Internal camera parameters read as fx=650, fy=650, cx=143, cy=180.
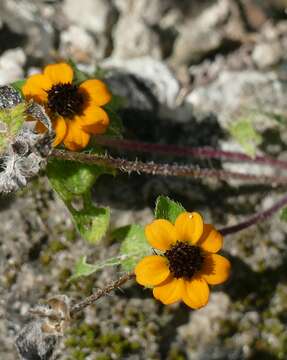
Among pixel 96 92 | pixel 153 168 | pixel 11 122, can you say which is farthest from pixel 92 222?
pixel 11 122

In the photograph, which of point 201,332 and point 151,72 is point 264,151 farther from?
point 201,332

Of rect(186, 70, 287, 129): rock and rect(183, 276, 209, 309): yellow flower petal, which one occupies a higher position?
rect(183, 276, 209, 309): yellow flower petal

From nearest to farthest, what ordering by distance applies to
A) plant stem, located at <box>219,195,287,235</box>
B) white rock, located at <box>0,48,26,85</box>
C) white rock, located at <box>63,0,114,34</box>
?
plant stem, located at <box>219,195,287,235</box>
white rock, located at <box>0,48,26,85</box>
white rock, located at <box>63,0,114,34</box>

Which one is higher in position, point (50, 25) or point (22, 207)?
point (50, 25)

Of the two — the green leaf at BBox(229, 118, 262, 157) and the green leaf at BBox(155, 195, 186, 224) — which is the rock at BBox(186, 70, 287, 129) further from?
the green leaf at BBox(155, 195, 186, 224)

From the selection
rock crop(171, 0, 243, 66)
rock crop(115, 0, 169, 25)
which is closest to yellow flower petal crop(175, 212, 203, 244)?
rock crop(171, 0, 243, 66)

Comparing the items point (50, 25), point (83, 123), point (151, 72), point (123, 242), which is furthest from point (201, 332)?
point (50, 25)
